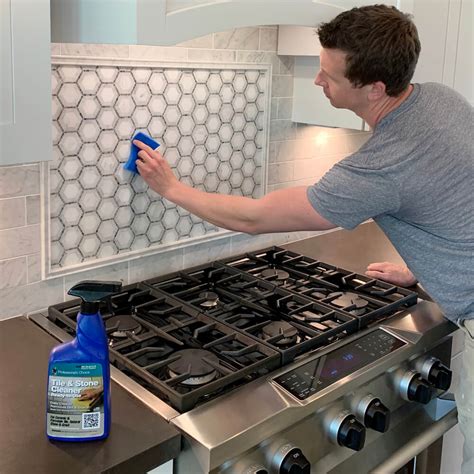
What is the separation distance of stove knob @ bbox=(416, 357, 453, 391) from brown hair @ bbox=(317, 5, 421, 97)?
661mm

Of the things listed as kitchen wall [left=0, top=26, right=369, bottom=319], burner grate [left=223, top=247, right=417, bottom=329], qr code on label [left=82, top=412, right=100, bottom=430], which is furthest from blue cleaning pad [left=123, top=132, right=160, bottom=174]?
qr code on label [left=82, top=412, right=100, bottom=430]

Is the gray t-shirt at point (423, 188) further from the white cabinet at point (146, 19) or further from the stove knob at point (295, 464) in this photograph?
the stove knob at point (295, 464)

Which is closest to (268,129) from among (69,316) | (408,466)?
(69,316)

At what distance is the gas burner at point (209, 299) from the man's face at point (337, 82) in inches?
22.7

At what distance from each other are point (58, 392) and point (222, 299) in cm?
71

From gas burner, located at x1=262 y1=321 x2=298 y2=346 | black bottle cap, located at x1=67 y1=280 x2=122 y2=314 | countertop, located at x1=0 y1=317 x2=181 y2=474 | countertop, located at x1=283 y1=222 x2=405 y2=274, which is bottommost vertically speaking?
countertop, located at x1=0 y1=317 x2=181 y2=474

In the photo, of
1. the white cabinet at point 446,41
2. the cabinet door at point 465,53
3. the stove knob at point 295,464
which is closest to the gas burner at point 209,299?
the stove knob at point 295,464

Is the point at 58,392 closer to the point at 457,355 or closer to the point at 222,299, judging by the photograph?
the point at 222,299

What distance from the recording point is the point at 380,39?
144 cm

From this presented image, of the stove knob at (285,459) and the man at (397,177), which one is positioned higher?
the man at (397,177)

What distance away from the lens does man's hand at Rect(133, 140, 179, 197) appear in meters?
1.70

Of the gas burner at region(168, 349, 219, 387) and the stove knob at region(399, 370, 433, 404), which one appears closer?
the gas burner at region(168, 349, 219, 387)

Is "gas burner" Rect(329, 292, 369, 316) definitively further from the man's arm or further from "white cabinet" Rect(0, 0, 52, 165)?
"white cabinet" Rect(0, 0, 52, 165)

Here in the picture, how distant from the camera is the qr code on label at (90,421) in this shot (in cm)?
110
